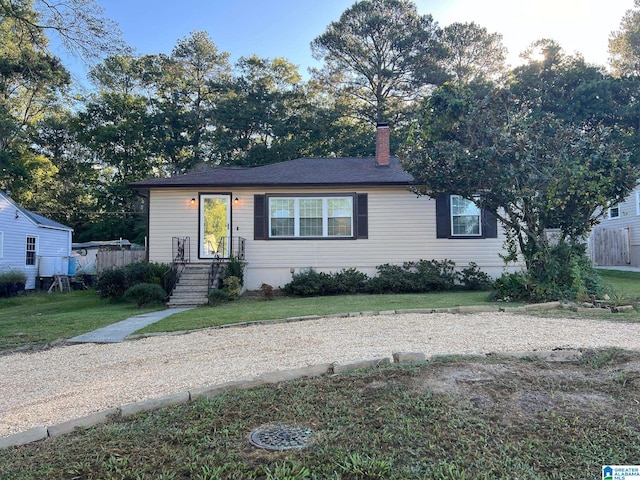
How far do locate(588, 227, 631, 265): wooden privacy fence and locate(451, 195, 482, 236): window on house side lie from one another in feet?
32.5

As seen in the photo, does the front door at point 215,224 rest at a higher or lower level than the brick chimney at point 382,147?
lower

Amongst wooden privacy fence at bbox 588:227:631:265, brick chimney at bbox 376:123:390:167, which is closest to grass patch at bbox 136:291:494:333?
brick chimney at bbox 376:123:390:167

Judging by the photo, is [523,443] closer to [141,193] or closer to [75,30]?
[75,30]

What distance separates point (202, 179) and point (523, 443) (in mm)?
12164

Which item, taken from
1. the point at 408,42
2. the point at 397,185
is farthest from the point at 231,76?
the point at 397,185

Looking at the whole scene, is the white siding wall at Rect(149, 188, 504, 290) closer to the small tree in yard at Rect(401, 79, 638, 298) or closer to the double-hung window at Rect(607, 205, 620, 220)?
the small tree in yard at Rect(401, 79, 638, 298)

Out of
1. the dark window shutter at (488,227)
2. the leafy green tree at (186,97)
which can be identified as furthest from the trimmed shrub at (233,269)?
the leafy green tree at (186,97)

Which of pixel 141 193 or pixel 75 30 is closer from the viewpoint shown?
pixel 75 30

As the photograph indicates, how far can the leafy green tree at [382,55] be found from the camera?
27875 mm

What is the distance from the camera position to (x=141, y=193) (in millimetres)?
13680

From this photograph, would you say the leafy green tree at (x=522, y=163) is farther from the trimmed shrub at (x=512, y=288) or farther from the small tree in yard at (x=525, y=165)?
the trimmed shrub at (x=512, y=288)

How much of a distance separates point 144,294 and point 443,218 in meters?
8.83

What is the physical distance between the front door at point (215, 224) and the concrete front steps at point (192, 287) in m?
0.79

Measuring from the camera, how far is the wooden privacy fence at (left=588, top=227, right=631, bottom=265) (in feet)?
62.7
